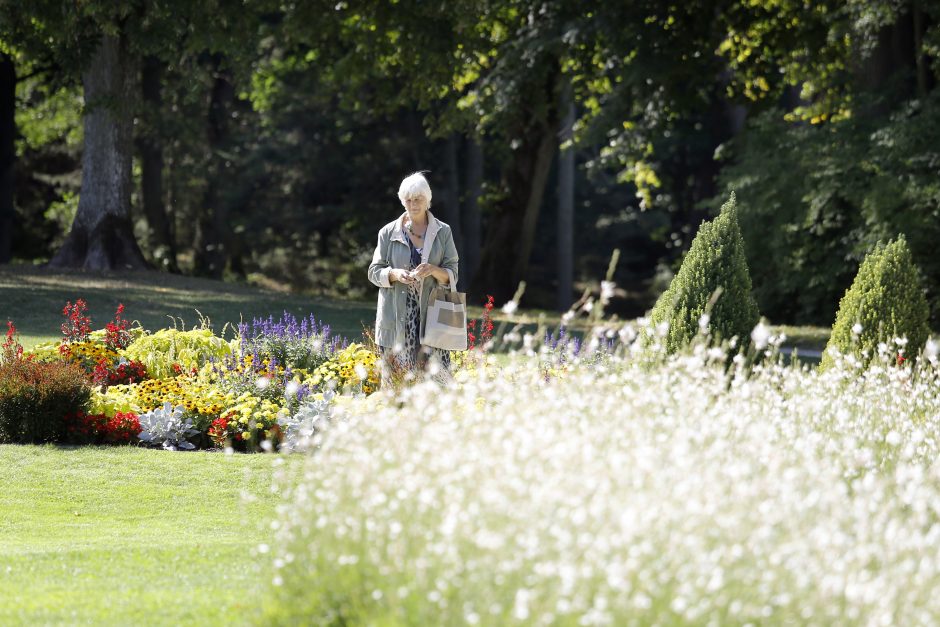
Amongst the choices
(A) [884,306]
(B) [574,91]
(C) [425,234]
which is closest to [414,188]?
(C) [425,234]

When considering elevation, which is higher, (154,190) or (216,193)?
(216,193)

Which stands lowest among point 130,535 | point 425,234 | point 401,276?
point 130,535

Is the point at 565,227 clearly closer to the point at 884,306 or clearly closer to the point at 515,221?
the point at 515,221

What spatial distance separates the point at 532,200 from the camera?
2375cm

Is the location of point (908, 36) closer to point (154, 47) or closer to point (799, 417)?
point (154, 47)

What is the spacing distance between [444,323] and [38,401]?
3.10 m

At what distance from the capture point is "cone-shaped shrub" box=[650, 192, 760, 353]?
8734 millimetres

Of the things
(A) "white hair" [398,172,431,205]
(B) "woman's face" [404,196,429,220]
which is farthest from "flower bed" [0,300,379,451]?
(A) "white hair" [398,172,431,205]

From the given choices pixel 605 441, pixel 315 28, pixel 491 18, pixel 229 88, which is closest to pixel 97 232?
pixel 315 28

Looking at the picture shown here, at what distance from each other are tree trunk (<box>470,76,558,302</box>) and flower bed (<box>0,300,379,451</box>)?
12.9m

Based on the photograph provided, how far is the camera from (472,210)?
105 ft

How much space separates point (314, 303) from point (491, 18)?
6973mm

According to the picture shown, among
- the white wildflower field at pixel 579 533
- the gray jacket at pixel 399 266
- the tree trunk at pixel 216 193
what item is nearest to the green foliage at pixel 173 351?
the gray jacket at pixel 399 266

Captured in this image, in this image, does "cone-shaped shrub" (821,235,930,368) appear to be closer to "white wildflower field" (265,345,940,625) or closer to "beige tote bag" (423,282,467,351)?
"beige tote bag" (423,282,467,351)
